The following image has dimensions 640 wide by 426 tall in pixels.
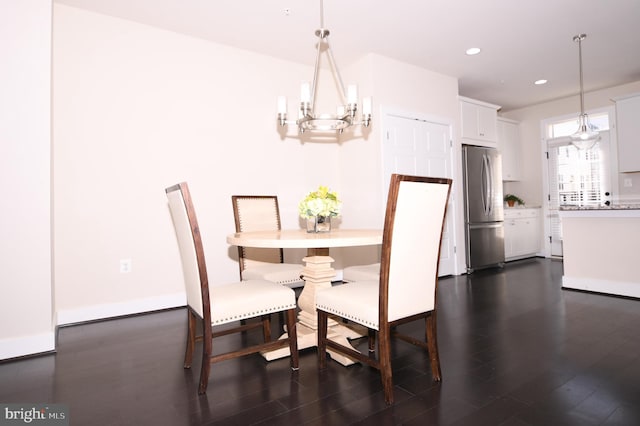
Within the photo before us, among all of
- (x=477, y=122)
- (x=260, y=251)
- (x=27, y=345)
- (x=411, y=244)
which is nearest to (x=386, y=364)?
(x=411, y=244)

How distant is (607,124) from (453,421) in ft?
18.8

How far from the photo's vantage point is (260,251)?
3.05 metres

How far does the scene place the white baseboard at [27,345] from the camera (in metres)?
2.22

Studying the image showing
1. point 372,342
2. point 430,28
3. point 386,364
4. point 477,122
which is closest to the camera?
point 386,364

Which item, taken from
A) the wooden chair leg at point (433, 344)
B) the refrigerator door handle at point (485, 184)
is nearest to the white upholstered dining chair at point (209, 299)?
the wooden chair leg at point (433, 344)

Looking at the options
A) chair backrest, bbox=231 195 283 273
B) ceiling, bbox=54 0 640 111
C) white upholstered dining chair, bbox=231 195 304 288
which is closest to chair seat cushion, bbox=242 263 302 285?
white upholstered dining chair, bbox=231 195 304 288

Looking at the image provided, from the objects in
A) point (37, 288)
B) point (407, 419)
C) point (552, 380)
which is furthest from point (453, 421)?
point (37, 288)

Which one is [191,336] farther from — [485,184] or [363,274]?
[485,184]

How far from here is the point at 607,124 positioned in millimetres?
5266

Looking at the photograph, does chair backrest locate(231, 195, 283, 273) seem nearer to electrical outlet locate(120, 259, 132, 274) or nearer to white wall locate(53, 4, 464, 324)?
white wall locate(53, 4, 464, 324)

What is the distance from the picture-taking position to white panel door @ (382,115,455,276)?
4023 mm

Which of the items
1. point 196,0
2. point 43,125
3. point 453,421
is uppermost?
point 196,0

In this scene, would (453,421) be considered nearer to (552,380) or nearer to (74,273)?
(552,380)

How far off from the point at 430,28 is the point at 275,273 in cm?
272
